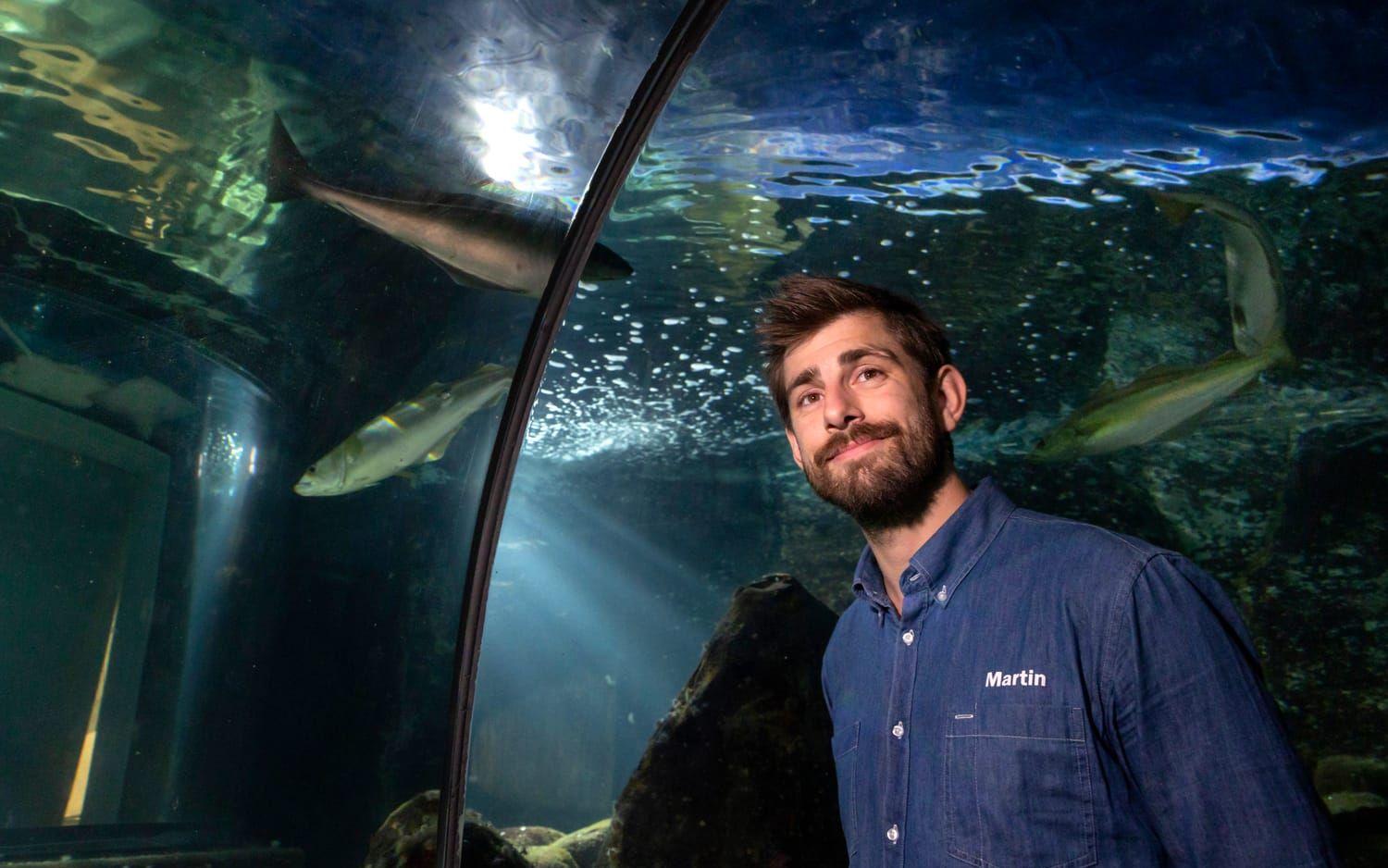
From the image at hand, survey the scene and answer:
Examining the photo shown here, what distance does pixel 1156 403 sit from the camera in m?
6.45

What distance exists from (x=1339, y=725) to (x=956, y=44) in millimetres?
10885

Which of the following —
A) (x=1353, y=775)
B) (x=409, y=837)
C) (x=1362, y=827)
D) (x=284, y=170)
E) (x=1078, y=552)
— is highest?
(x=284, y=170)

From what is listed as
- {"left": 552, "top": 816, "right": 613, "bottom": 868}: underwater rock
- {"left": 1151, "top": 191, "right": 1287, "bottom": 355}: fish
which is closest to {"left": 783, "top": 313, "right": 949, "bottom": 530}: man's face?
{"left": 1151, "top": 191, "right": 1287, "bottom": 355}: fish

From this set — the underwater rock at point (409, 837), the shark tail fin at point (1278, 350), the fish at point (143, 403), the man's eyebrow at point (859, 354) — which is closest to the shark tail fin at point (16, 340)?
the fish at point (143, 403)

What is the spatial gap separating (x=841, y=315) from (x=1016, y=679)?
4.52 feet

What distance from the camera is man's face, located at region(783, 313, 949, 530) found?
2406mm

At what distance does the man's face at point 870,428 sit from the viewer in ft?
7.89

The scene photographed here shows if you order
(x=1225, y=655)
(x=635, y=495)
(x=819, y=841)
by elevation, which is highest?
(x=635, y=495)

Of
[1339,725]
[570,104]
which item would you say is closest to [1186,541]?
[1339,725]

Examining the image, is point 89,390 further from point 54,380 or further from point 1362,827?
point 1362,827

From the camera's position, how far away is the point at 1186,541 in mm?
13844

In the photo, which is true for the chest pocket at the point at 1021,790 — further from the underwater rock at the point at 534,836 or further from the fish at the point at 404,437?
the underwater rock at the point at 534,836

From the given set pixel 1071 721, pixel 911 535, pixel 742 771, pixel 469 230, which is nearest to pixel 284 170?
pixel 469 230

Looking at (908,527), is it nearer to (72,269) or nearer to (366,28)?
(366,28)
